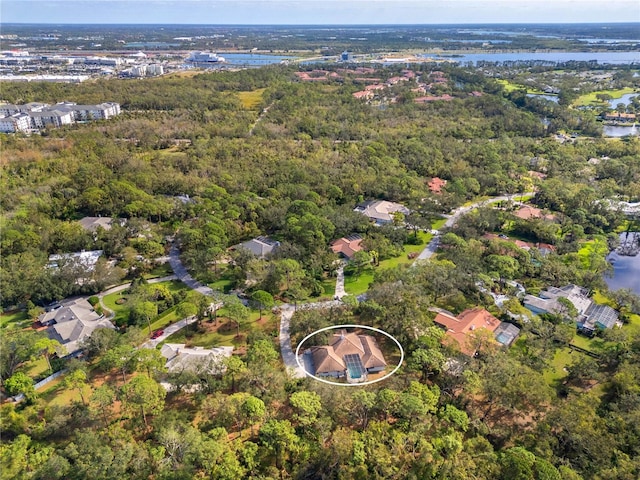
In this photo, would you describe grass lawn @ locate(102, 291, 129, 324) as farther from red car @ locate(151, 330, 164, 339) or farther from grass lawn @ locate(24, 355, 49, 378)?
grass lawn @ locate(24, 355, 49, 378)

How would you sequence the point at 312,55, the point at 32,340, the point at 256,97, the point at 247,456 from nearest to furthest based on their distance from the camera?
the point at 247,456, the point at 32,340, the point at 256,97, the point at 312,55

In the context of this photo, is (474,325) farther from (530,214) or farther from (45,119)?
(45,119)

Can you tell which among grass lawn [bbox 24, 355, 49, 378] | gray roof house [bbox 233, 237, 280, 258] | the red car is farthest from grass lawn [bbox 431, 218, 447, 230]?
grass lawn [bbox 24, 355, 49, 378]

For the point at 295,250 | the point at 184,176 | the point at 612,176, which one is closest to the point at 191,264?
the point at 295,250

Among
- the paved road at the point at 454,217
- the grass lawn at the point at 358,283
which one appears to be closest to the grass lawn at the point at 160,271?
the grass lawn at the point at 358,283

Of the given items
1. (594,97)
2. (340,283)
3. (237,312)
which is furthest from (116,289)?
(594,97)

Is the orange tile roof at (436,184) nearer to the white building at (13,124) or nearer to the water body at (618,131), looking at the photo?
the water body at (618,131)

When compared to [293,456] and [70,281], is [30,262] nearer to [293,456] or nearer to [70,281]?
[70,281]
